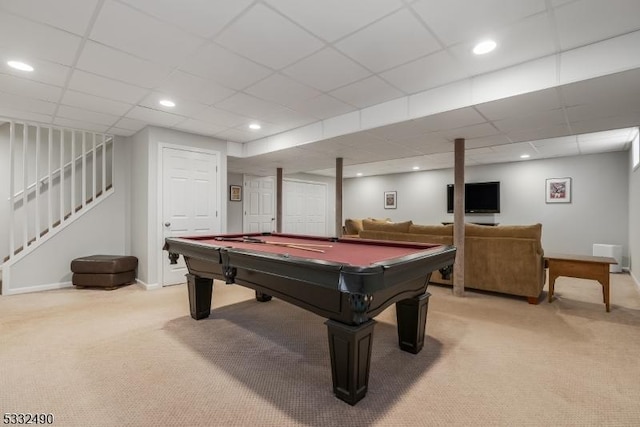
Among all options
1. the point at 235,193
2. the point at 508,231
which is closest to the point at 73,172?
the point at 235,193

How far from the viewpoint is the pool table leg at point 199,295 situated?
10.1 feet

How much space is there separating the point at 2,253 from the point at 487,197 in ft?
31.4

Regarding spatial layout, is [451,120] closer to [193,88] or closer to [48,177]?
[193,88]

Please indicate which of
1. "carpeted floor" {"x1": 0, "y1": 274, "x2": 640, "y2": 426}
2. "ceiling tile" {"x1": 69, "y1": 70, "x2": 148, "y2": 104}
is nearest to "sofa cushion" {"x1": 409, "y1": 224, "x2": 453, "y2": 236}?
"carpeted floor" {"x1": 0, "y1": 274, "x2": 640, "y2": 426}

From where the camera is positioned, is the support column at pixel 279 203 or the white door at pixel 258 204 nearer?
the support column at pixel 279 203

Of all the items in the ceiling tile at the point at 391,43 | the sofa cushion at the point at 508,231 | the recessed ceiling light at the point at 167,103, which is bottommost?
the sofa cushion at the point at 508,231

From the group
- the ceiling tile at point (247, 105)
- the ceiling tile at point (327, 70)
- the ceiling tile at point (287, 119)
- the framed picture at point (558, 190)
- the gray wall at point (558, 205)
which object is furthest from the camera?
the framed picture at point (558, 190)

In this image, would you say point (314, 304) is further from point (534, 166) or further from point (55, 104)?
point (534, 166)

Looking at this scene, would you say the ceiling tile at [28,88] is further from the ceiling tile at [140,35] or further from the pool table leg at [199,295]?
the pool table leg at [199,295]

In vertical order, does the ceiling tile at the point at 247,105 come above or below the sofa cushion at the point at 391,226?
above

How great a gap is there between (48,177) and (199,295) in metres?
3.53

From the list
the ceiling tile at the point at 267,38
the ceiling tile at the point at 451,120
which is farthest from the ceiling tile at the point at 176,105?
the ceiling tile at the point at 451,120

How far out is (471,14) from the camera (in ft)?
6.48

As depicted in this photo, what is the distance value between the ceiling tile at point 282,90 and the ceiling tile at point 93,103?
1.66 metres
